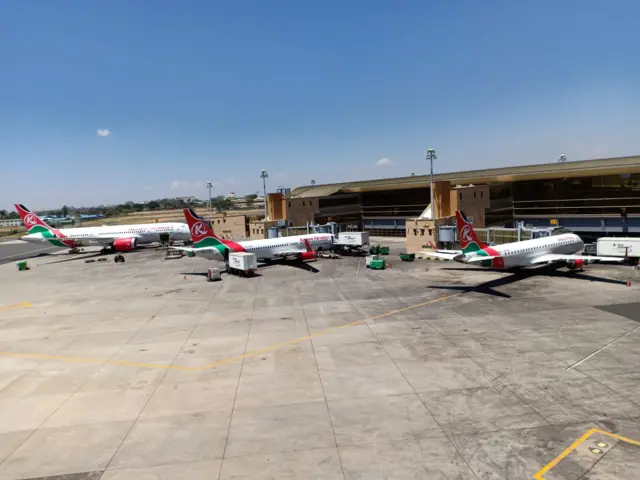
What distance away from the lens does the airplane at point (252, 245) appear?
5347 cm

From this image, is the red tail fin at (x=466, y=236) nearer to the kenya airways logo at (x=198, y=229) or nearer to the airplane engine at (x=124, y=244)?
the kenya airways logo at (x=198, y=229)

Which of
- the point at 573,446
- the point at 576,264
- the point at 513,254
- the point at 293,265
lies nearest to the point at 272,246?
the point at 293,265

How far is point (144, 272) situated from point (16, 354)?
32.7 metres

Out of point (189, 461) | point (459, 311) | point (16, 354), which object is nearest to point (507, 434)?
point (189, 461)

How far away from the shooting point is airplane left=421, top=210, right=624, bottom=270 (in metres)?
43.4

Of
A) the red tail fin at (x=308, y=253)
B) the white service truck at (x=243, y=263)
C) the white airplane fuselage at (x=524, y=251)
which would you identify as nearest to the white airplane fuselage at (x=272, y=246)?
the red tail fin at (x=308, y=253)

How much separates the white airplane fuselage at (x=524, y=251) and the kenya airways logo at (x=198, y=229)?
105 ft

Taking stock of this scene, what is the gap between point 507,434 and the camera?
16.3 metres

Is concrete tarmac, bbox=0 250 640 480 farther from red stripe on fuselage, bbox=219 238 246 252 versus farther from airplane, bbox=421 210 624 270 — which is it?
red stripe on fuselage, bbox=219 238 246 252

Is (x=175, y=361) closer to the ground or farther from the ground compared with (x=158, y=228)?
closer to the ground

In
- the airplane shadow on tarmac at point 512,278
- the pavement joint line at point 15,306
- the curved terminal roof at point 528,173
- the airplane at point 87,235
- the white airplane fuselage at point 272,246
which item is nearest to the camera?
the pavement joint line at point 15,306

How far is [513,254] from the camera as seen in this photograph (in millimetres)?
46219

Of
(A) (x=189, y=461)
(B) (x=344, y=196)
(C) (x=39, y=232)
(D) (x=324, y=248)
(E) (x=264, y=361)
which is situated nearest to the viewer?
(A) (x=189, y=461)

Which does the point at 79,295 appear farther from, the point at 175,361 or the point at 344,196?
the point at 344,196
